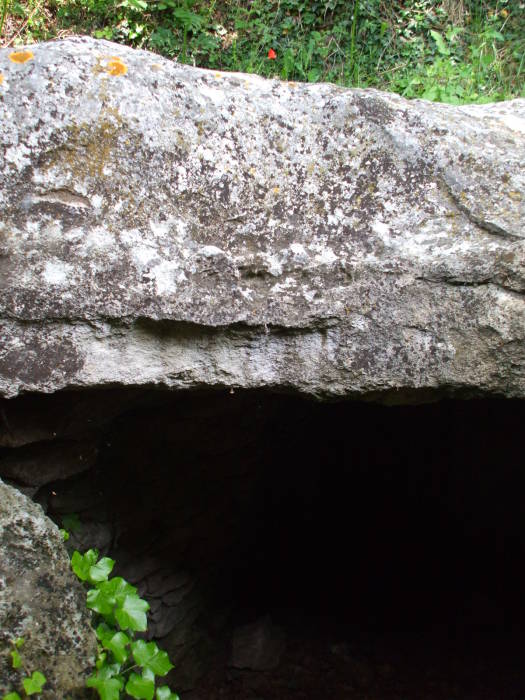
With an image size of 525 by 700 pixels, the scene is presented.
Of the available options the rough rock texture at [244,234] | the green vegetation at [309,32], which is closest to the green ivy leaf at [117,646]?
the rough rock texture at [244,234]

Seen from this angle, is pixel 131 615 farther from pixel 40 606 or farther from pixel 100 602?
pixel 40 606

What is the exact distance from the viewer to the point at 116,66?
1.16 m

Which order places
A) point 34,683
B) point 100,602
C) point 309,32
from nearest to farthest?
point 34,683, point 100,602, point 309,32

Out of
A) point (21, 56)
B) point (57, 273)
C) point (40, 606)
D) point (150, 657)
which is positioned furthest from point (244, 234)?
point (150, 657)

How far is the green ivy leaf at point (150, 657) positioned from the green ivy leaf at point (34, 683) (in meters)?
0.29

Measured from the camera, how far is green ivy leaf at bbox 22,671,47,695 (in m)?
0.96

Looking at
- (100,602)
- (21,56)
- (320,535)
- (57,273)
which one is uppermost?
(21,56)

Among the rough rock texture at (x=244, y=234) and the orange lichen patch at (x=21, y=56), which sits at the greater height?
the orange lichen patch at (x=21, y=56)

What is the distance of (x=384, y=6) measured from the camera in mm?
2859

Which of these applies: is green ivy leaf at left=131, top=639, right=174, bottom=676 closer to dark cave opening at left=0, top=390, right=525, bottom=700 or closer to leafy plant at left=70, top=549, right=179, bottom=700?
leafy plant at left=70, top=549, right=179, bottom=700

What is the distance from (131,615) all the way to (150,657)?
98 millimetres

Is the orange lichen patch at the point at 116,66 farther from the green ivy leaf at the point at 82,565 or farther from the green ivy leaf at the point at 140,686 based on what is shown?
the green ivy leaf at the point at 140,686

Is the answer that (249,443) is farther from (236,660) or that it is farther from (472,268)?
(472,268)

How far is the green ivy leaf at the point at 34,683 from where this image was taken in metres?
0.96
